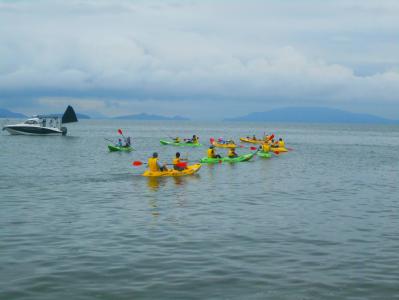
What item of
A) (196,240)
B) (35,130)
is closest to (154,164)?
(196,240)

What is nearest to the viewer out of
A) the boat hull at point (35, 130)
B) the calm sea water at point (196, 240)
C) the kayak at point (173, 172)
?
the calm sea water at point (196, 240)

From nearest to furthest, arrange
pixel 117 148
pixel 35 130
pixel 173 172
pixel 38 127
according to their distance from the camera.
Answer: pixel 173 172, pixel 117 148, pixel 38 127, pixel 35 130

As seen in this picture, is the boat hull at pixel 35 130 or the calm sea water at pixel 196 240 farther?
the boat hull at pixel 35 130

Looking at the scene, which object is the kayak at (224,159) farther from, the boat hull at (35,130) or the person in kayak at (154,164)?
the boat hull at (35,130)

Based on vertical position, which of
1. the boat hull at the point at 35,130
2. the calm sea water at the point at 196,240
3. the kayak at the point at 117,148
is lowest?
the calm sea water at the point at 196,240

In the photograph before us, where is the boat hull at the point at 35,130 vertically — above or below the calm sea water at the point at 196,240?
above

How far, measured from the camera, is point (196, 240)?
1997 centimetres

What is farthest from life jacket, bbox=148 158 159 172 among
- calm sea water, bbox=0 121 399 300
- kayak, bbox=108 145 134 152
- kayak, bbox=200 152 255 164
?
kayak, bbox=108 145 134 152

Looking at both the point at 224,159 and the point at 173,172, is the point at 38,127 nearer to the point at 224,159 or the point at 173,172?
the point at 224,159

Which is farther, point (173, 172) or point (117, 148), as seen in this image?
point (117, 148)

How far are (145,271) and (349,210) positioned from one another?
15.0m

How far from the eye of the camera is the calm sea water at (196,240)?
1465 centimetres

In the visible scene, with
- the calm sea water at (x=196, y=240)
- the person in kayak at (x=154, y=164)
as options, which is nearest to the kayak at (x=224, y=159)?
the calm sea water at (x=196, y=240)

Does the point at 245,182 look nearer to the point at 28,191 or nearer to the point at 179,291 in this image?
the point at 28,191
